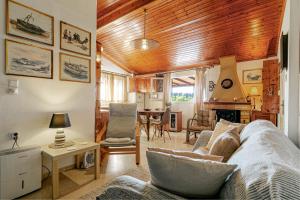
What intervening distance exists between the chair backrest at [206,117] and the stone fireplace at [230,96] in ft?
1.63

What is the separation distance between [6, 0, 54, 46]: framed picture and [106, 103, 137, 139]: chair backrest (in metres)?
1.68

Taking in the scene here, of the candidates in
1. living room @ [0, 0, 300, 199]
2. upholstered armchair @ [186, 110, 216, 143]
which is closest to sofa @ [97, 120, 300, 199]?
living room @ [0, 0, 300, 199]

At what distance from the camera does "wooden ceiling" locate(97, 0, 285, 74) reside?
341cm

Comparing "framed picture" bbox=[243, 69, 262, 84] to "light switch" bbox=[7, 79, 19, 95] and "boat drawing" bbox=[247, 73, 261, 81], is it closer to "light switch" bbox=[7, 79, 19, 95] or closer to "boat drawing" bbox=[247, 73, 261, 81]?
"boat drawing" bbox=[247, 73, 261, 81]

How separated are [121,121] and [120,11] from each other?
247 cm

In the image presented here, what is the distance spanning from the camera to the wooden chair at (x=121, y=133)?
2885 millimetres

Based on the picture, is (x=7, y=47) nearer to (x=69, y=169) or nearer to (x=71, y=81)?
(x=71, y=81)

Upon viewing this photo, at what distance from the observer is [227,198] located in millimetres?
778

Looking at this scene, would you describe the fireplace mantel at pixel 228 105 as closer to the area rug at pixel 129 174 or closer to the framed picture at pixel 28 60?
the area rug at pixel 129 174

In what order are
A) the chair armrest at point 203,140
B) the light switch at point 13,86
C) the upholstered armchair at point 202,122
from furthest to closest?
the upholstered armchair at point 202,122
the chair armrest at point 203,140
the light switch at point 13,86

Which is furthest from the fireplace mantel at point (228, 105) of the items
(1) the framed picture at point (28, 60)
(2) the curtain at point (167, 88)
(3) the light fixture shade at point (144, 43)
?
(1) the framed picture at point (28, 60)

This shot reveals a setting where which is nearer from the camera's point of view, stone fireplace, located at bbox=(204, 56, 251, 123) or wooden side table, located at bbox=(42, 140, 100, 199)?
wooden side table, located at bbox=(42, 140, 100, 199)

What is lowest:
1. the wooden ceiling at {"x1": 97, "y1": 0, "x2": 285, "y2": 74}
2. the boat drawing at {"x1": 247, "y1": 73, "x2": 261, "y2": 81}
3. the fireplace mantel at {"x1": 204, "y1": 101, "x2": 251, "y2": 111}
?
the fireplace mantel at {"x1": 204, "y1": 101, "x2": 251, "y2": 111}

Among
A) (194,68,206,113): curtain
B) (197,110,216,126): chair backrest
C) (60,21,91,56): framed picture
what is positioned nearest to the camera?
(60,21,91,56): framed picture
